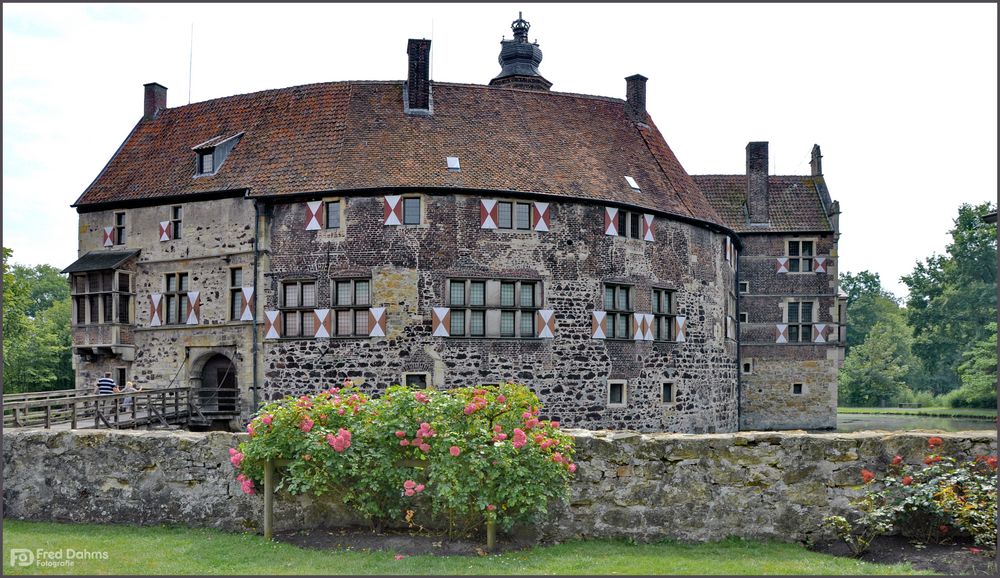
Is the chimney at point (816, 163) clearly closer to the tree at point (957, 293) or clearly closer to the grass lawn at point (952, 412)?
the grass lawn at point (952, 412)

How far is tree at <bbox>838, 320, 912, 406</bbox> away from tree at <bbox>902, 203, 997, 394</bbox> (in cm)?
251

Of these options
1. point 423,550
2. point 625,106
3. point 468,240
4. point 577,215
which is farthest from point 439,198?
point 423,550

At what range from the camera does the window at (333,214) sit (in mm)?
26031

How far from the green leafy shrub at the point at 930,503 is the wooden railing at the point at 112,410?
16047 millimetres

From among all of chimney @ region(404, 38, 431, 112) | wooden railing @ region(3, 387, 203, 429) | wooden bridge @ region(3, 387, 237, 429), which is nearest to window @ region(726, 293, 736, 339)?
chimney @ region(404, 38, 431, 112)

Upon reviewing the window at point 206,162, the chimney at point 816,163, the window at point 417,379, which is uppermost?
the chimney at point 816,163

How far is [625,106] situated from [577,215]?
24.7 ft

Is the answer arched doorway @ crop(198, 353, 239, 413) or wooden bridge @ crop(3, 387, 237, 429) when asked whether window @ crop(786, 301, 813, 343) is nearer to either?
arched doorway @ crop(198, 353, 239, 413)

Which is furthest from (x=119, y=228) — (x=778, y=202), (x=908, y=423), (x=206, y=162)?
(x=908, y=423)

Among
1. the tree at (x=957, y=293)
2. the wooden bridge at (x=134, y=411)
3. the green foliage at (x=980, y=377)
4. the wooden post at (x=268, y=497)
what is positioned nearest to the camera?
the wooden post at (x=268, y=497)

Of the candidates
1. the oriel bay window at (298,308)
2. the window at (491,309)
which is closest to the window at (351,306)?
the oriel bay window at (298,308)

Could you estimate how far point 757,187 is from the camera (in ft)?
128

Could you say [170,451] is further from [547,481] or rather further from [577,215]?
[577,215]

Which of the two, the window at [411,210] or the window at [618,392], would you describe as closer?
the window at [411,210]
